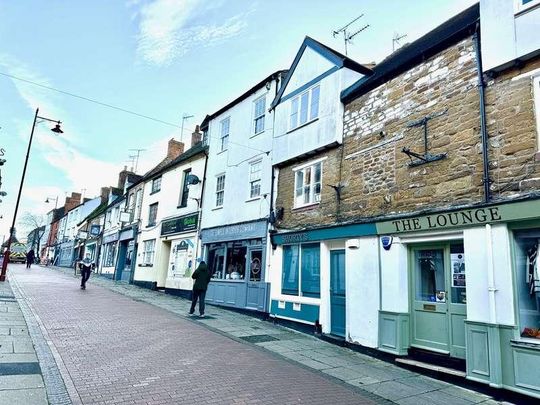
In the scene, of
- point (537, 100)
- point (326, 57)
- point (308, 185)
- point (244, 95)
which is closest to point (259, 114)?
point (244, 95)

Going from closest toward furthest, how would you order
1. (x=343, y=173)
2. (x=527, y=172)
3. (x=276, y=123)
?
(x=527, y=172) < (x=343, y=173) < (x=276, y=123)

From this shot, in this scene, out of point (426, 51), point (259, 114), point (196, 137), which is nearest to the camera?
point (426, 51)

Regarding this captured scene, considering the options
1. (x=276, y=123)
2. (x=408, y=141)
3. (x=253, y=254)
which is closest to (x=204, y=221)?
(x=253, y=254)

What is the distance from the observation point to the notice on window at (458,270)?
7.42 m

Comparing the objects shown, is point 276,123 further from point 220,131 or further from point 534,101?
point 534,101

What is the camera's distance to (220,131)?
1739 centimetres

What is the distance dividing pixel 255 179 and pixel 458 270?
8.35m

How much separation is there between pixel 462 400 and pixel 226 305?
9.65m

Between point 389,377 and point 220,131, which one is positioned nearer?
point 389,377

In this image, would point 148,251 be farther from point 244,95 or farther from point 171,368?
point 171,368

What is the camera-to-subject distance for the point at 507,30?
7000mm

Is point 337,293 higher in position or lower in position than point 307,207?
lower

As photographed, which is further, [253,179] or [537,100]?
[253,179]

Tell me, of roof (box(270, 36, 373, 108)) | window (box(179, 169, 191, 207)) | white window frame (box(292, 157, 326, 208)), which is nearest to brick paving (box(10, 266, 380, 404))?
white window frame (box(292, 157, 326, 208))
